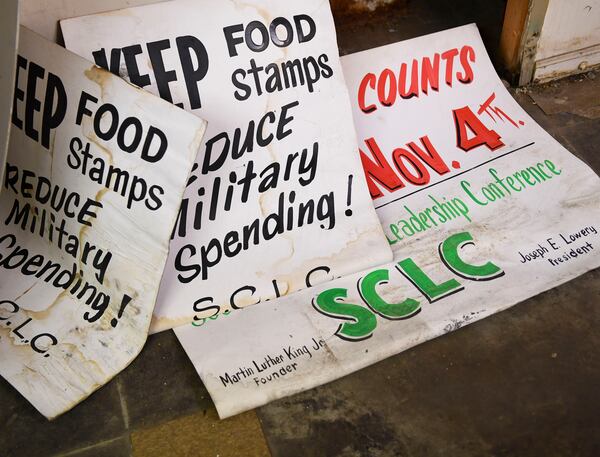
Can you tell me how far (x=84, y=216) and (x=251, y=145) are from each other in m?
0.58

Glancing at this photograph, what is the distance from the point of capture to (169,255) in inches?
96.6

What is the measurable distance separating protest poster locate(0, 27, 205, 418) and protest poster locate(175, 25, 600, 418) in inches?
10.9

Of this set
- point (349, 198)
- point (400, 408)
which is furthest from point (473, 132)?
point (400, 408)

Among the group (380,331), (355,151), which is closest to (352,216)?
(355,151)

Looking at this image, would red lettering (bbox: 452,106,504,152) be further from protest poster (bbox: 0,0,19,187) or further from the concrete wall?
protest poster (bbox: 0,0,19,187)

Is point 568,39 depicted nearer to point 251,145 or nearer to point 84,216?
point 251,145

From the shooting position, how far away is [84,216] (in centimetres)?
238

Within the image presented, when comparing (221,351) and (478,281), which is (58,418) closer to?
(221,351)

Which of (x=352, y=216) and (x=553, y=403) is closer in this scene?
(x=553, y=403)

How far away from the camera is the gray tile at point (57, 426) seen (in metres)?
2.16

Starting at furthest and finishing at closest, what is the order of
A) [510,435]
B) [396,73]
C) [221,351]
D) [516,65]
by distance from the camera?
[516,65] → [396,73] → [221,351] → [510,435]

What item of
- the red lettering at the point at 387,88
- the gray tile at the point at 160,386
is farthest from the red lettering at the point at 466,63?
the gray tile at the point at 160,386

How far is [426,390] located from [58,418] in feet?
3.52

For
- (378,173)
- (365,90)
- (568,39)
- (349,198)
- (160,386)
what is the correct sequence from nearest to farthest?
(160,386) → (349,198) → (378,173) → (365,90) → (568,39)
